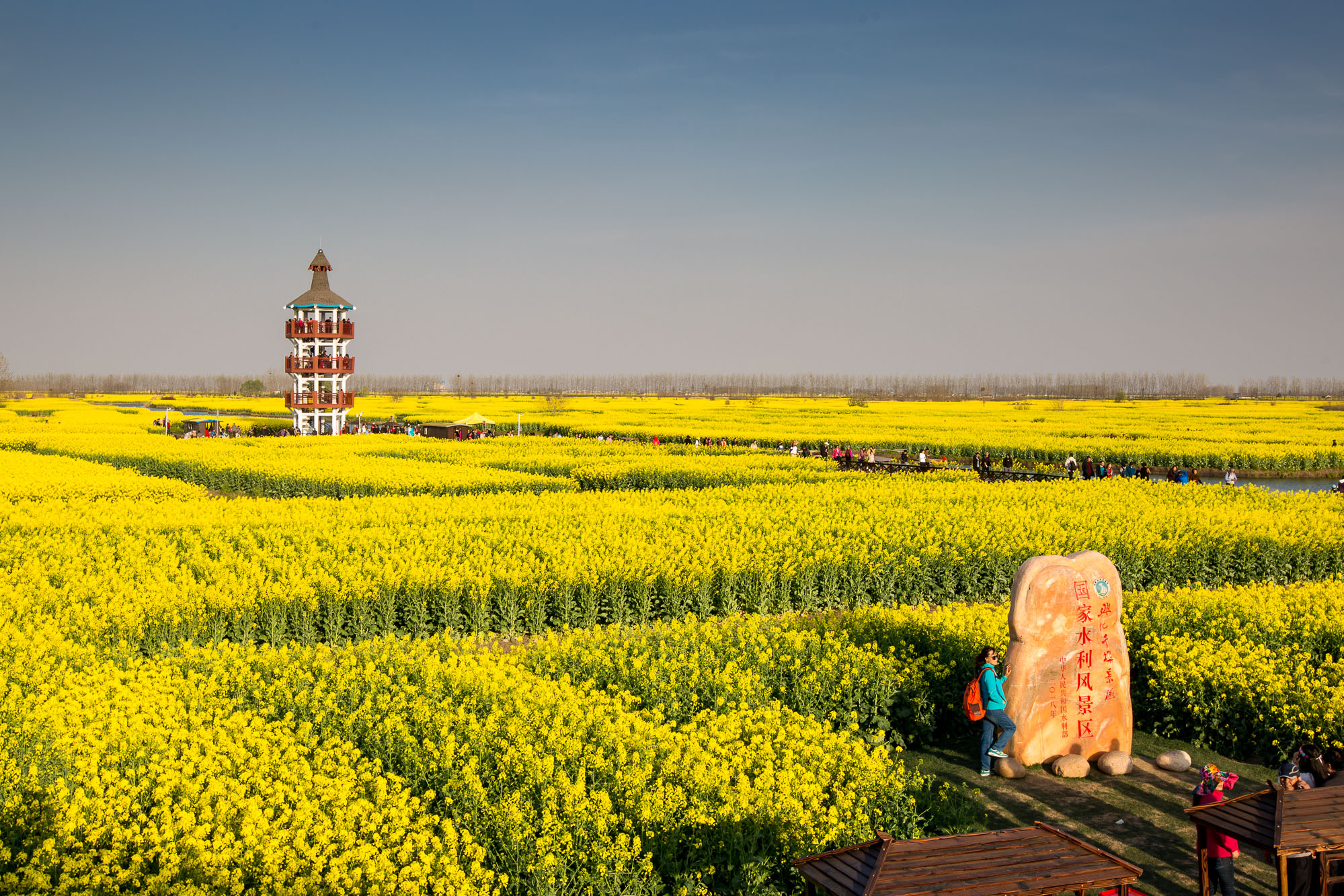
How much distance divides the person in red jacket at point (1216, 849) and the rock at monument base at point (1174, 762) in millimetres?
2543

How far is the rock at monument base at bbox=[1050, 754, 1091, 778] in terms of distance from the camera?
11.0 meters

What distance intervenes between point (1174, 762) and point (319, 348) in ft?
190

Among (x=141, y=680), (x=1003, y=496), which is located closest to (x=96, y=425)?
(x=1003, y=496)

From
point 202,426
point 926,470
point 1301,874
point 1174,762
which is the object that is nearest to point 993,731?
point 1174,762

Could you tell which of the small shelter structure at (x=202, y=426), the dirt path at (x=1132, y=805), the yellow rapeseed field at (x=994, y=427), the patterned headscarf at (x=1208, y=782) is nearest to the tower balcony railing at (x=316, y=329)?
the small shelter structure at (x=202, y=426)

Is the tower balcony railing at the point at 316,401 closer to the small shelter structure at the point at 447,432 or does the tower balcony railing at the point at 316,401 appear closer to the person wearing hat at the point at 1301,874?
the small shelter structure at the point at 447,432

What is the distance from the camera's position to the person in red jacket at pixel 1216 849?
7.88 metres

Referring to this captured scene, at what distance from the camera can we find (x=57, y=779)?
322 inches

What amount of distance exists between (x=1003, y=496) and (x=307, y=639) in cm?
2245

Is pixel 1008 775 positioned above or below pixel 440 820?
below

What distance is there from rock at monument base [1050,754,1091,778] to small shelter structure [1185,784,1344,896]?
348 cm

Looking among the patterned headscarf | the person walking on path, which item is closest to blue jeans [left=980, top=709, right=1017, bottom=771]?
the person walking on path

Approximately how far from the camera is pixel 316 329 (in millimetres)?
61156

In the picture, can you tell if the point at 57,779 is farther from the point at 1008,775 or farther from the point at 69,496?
the point at 69,496
